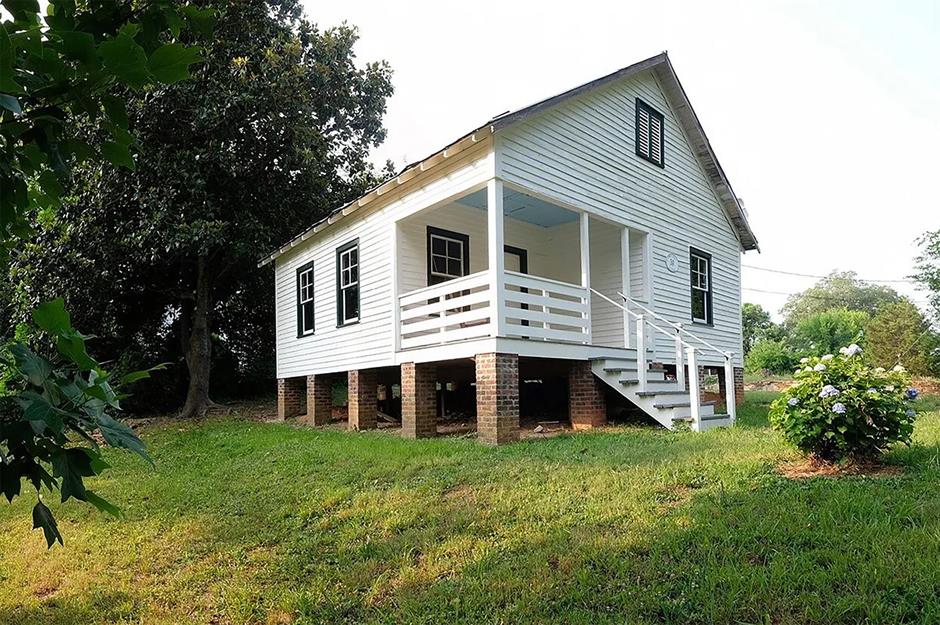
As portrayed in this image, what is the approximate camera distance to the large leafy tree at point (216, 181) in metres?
15.0

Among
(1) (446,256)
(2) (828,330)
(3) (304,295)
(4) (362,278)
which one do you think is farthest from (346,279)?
(2) (828,330)

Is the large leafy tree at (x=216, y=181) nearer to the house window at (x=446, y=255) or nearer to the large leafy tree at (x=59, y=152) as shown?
the house window at (x=446, y=255)

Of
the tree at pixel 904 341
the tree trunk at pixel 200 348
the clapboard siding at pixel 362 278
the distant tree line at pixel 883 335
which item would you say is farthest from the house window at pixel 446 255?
the tree at pixel 904 341

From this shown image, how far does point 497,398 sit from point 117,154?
23.3 ft

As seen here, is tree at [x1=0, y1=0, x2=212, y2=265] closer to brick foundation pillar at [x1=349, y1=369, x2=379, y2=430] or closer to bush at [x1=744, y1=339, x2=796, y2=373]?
brick foundation pillar at [x1=349, y1=369, x2=379, y2=430]

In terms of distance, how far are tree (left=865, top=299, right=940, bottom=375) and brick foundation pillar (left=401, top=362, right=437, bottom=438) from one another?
63.1ft

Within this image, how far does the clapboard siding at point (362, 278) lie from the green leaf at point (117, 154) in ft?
24.3

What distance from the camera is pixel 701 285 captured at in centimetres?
1391

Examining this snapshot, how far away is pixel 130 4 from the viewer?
6.80 feet

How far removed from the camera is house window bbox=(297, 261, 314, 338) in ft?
47.1

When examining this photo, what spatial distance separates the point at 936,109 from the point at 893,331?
8.24 metres

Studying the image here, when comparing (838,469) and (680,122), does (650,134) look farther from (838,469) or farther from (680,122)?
(838,469)

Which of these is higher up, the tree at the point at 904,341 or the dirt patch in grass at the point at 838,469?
the tree at the point at 904,341

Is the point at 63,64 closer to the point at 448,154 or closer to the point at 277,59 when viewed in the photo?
the point at 448,154
